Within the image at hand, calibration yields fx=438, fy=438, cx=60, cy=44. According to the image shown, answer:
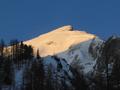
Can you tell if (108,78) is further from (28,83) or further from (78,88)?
(28,83)

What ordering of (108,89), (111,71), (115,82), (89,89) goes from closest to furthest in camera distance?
(108,89) < (115,82) < (111,71) < (89,89)

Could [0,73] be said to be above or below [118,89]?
above

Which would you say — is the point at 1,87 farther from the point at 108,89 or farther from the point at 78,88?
the point at 108,89

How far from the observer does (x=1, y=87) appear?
198750 mm

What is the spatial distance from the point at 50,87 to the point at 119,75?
71.9 meters

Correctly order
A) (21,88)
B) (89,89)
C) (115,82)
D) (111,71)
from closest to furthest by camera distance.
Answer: (115,82) < (111,71) < (89,89) < (21,88)

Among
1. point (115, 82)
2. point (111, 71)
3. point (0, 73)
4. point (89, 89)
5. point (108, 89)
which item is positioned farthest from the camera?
point (89, 89)

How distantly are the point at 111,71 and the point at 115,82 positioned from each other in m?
13.4

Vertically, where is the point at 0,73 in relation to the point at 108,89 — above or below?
above

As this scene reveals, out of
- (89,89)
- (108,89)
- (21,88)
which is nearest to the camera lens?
(108,89)

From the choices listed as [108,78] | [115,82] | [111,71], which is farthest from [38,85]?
[108,78]

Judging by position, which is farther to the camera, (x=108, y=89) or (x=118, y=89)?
(x=118, y=89)

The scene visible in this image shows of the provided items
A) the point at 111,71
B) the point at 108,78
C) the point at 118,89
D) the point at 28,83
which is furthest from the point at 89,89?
the point at 108,78

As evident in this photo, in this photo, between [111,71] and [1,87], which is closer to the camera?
[111,71]
